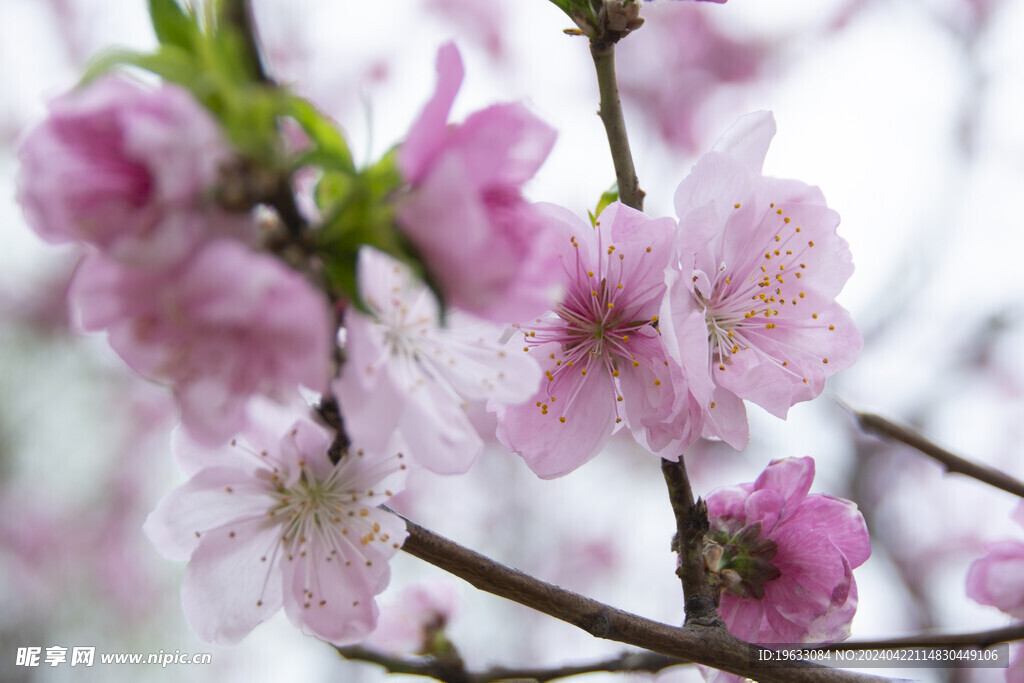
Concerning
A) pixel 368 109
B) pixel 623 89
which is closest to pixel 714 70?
pixel 623 89

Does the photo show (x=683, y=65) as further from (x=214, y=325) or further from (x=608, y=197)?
(x=214, y=325)

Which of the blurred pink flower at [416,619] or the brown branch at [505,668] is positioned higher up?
the blurred pink flower at [416,619]

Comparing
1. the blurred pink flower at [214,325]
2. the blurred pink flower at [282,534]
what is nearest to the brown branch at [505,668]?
the blurred pink flower at [282,534]

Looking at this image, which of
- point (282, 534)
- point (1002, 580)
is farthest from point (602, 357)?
point (1002, 580)

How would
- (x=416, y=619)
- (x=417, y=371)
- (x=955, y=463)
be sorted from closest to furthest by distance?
(x=417, y=371), (x=955, y=463), (x=416, y=619)

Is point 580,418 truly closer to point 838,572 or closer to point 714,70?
point 838,572

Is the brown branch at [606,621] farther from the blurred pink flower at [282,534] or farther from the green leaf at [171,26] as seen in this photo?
the green leaf at [171,26]
